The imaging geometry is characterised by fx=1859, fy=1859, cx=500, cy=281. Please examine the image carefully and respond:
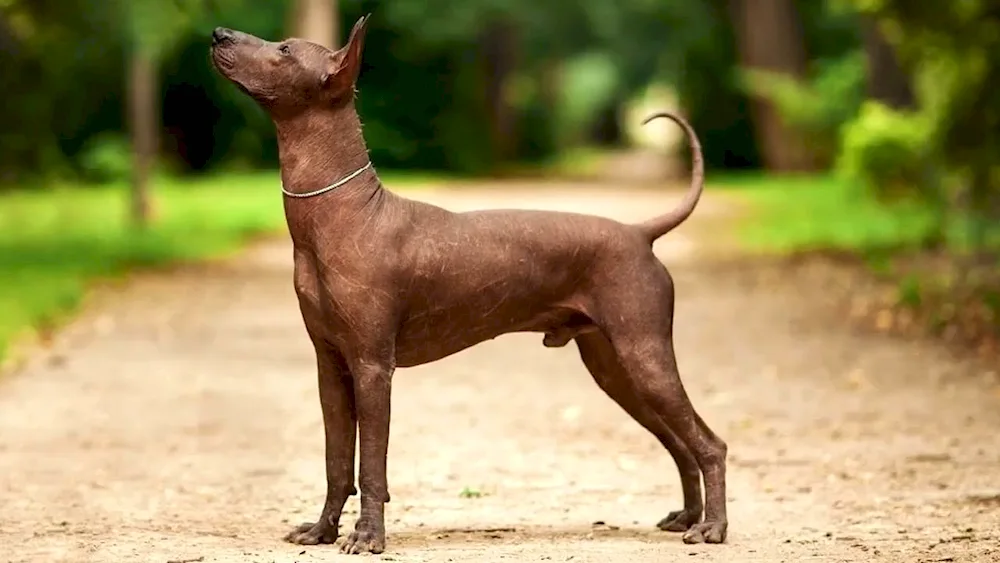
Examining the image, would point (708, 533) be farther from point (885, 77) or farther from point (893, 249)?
point (885, 77)

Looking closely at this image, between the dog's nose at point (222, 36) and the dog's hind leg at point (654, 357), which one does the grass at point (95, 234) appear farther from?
the dog's hind leg at point (654, 357)

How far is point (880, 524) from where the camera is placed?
316 inches

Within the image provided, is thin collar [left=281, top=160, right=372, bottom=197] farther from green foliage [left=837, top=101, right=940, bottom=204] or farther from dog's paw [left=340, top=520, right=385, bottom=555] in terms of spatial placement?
green foliage [left=837, top=101, right=940, bottom=204]

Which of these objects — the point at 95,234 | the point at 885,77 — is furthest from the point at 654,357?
the point at 885,77

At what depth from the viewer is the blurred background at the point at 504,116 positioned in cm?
1961

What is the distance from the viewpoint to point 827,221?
28.3 meters

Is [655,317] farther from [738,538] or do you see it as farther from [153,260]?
[153,260]

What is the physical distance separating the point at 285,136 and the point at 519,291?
1.12 metres

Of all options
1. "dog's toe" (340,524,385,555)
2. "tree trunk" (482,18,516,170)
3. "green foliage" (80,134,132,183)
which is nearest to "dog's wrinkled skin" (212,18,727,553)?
"dog's toe" (340,524,385,555)

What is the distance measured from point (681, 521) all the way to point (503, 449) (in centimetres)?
264

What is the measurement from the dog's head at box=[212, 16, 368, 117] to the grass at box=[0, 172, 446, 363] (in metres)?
7.27

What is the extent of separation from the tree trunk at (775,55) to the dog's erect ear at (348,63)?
119 feet

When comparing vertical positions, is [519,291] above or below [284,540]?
above

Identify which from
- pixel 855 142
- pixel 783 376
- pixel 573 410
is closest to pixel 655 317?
pixel 573 410
